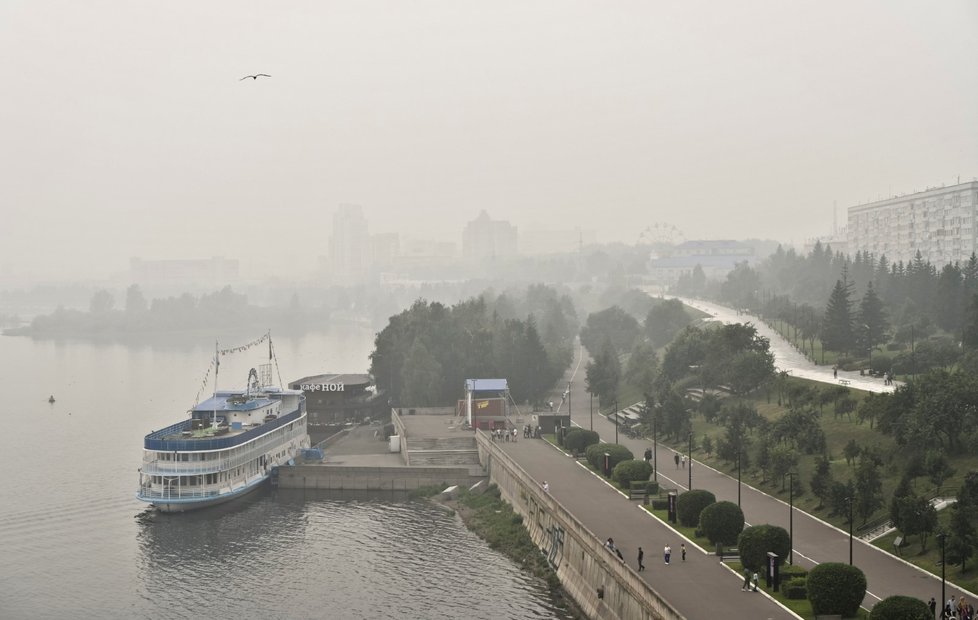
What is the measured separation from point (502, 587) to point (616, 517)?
476cm

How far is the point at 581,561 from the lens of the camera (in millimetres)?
35500

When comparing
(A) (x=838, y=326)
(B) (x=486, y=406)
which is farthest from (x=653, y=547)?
(A) (x=838, y=326)

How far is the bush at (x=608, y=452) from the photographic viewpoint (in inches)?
1849

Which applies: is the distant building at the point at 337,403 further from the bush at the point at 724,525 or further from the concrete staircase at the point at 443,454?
the bush at the point at 724,525

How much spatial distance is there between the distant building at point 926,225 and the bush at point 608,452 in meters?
60.2

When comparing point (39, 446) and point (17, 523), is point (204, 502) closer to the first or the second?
point (17, 523)

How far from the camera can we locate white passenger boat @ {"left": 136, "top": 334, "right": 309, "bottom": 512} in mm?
49719

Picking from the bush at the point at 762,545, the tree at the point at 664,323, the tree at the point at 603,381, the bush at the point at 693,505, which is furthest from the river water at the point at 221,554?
the tree at the point at 664,323

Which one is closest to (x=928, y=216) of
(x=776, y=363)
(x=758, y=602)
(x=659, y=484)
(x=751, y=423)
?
(x=776, y=363)

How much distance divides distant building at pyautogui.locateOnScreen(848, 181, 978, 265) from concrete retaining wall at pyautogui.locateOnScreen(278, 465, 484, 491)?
Answer: 197ft

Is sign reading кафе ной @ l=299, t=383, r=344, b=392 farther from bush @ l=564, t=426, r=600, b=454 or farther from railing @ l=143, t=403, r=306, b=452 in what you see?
bush @ l=564, t=426, r=600, b=454

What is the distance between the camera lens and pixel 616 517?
38.8 m

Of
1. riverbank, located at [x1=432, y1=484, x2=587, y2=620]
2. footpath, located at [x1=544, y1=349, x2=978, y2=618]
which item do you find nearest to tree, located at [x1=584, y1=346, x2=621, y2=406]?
footpath, located at [x1=544, y1=349, x2=978, y2=618]

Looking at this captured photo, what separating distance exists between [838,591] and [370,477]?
108 feet
